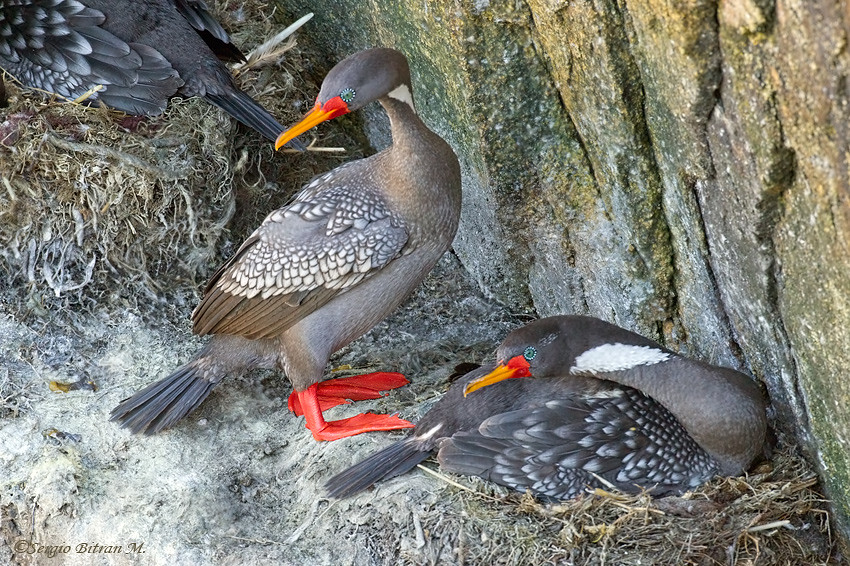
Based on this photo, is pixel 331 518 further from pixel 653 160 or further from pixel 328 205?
pixel 653 160

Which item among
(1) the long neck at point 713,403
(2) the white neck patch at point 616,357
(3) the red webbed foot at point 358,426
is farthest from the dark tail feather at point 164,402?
(1) the long neck at point 713,403

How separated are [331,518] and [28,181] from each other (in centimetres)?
227

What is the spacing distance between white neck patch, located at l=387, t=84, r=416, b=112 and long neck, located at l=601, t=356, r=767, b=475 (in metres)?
1.37

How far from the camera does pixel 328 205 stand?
4.14 meters

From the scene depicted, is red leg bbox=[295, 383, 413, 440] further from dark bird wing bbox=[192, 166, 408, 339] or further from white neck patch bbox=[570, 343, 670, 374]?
white neck patch bbox=[570, 343, 670, 374]

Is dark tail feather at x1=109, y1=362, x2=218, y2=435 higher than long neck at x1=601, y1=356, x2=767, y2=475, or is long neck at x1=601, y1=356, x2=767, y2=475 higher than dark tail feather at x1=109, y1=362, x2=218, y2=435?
dark tail feather at x1=109, y1=362, x2=218, y2=435

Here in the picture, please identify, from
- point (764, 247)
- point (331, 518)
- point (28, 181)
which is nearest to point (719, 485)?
point (764, 247)

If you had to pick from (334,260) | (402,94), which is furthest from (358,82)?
(334,260)

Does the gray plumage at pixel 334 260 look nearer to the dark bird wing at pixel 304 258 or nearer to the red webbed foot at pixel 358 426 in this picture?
the dark bird wing at pixel 304 258

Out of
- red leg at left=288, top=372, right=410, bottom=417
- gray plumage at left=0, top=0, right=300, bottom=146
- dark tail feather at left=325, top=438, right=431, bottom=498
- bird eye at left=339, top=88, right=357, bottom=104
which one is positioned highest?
gray plumage at left=0, top=0, right=300, bottom=146

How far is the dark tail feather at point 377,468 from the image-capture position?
3822 millimetres

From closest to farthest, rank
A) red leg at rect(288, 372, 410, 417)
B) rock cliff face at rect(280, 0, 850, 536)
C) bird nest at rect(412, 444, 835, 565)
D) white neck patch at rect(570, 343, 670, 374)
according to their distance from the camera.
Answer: rock cliff face at rect(280, 0, 850, 536)
bird nest at rect(412, 444, 835, 565)
white neck patch at rect(570, 343, 670, 374)
red leg at rect(288, 372, 410, 417)

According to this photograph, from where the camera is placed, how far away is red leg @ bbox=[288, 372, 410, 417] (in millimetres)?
4527

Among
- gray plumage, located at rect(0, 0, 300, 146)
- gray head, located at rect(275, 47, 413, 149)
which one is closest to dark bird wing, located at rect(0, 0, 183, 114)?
gray plumage, located at rect(0, 0, 300, 146)
